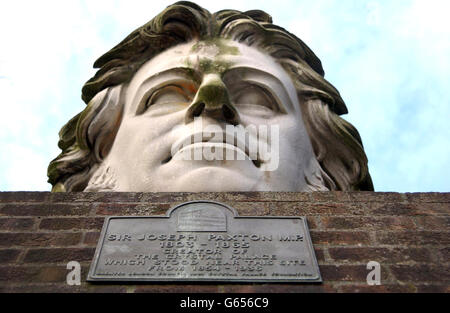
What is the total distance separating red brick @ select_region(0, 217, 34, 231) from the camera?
2883 mm

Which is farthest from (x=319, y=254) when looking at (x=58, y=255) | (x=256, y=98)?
(x=256, y=98)

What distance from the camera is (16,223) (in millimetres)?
2914

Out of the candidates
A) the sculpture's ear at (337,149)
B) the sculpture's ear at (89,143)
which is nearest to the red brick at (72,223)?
the sculpture's ear at (89,143)

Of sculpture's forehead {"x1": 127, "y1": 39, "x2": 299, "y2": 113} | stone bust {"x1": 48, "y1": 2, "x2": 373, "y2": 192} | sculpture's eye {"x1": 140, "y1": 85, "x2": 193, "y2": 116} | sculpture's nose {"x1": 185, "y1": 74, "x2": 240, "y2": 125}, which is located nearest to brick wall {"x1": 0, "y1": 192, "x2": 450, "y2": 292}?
stone bust {"x1": 48, "y1": 2, "x2": 373, "y2": 192}

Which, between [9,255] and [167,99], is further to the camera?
[167,99]

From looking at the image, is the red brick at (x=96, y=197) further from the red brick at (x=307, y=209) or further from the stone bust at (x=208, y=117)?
the red brick at (x=307, y=209)

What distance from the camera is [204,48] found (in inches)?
180

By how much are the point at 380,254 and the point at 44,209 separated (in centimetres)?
159

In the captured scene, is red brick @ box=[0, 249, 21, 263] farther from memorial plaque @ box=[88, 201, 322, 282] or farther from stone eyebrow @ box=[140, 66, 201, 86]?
stone eyebrow @ box=[140, 66, 201, 86]

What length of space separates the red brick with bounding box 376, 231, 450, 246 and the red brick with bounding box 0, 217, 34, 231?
1.62 m

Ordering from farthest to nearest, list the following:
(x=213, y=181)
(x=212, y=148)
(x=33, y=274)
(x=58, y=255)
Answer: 1. (x=212, y=148)
2. (x=213, y=181)
3. (x=58, y=255)
4. (x=33, y=274)

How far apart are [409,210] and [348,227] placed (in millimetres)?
370

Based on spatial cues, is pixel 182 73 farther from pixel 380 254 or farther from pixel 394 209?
pixel 380 254

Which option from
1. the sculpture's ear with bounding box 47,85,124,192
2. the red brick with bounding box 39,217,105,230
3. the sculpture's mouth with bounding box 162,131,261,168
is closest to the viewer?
the red brick with bounding box 39,217,105,230
